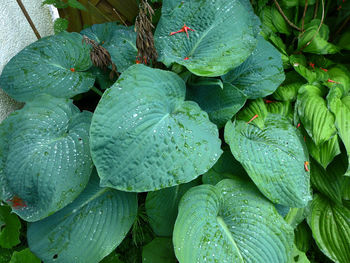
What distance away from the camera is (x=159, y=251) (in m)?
1.13

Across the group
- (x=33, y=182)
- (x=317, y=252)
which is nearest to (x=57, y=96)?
(x=33, y=182)

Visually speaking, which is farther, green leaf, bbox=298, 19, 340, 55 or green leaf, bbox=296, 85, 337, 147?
green leaf, bbox=298, 19, 340, 55

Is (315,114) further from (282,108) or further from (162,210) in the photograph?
(162,210)

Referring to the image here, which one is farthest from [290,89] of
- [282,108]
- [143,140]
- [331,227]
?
[143,140]

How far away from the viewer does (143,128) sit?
2.77ft

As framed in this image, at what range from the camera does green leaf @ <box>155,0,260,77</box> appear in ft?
3.52

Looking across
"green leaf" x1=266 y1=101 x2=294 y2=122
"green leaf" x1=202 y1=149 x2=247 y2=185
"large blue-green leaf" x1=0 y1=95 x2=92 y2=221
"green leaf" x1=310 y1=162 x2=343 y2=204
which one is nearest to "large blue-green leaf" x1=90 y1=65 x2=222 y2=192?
"large blue-green leaf" x1=0 y1=95 x2=92 y2=221

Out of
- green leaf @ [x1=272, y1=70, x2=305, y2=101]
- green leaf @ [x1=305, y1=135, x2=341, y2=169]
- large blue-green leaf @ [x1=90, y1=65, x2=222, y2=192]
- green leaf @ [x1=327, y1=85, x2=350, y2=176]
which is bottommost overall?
green leaf @ [x1=305, y1=135, x2=341, y2=169]

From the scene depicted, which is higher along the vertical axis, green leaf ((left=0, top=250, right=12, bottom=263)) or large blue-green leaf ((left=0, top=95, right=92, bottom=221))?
large blue-green leaf ((left=0, top=95, right=92, bottom=221))

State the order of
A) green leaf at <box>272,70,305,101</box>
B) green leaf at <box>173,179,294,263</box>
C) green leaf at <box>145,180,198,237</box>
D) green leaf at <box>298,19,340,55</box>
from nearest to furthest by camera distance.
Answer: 1. green leaf at <box>173,179,294,263</box>
2. green leaf at <box>145,180,198,237</box>
3. green leaf at <box>272,70,305,101</box>
4. green leaf at <box>298,19,340,55</box>

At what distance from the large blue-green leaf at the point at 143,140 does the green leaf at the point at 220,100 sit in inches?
10.4

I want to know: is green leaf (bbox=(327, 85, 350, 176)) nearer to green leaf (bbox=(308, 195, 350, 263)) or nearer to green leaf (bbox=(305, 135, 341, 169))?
green leaf (bbox=(305, 135, 341, 169))

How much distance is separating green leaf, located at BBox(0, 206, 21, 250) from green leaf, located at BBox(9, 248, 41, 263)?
4.6 inches

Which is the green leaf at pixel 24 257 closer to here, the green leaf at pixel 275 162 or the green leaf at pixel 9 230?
the green leaf at pixel 9 230
